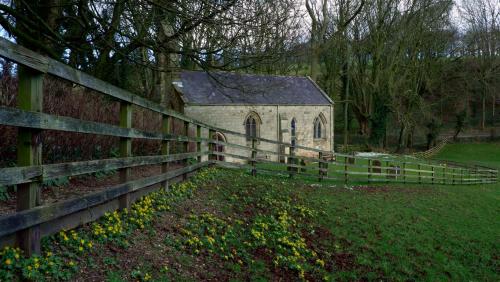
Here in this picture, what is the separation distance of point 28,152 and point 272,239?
443 centimetres

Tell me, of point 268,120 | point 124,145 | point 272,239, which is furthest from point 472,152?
point 124,145

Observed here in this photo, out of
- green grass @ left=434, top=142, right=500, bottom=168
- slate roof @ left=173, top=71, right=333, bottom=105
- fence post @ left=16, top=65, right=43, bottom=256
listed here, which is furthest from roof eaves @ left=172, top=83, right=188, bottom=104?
green grass @ left=434, top=142, right=500, bottom=168

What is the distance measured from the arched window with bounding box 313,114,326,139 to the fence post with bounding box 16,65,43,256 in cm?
3291

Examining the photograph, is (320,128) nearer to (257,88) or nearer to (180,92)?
(257,88)

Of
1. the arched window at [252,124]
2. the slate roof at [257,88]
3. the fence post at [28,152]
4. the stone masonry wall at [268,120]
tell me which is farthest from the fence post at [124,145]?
the arched window at [252,124]

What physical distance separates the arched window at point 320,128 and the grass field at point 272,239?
2292 centimetres

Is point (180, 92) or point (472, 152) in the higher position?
point (180, 92)

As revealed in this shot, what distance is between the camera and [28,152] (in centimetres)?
356

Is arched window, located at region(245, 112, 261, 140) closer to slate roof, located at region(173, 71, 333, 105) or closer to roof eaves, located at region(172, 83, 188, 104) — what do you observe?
slate roof, located at region(173, 71, 333, 105)

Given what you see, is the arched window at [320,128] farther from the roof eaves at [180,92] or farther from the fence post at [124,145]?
the fence post at [124,145]

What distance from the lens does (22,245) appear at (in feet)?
11.6

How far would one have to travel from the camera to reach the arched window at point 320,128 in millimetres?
35719

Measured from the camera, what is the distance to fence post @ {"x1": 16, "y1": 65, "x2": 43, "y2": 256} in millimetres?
3537

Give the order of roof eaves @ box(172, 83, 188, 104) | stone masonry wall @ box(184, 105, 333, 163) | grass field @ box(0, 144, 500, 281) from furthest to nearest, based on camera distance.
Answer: stone masonry wall @ box(184, 105, 333, 163) → roof eaves @ box(172, 83, 188, 104) → grass field @ box(0, 144, 500, 281)
